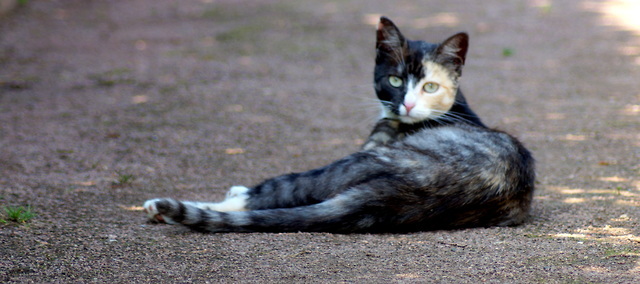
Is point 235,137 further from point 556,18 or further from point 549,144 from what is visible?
point 556,18

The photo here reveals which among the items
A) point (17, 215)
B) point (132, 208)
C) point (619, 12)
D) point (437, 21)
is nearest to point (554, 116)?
point (132, 208)

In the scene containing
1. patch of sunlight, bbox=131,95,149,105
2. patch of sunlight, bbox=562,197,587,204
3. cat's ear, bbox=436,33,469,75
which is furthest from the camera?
patch of sunlight, bbox=131,95,149,105

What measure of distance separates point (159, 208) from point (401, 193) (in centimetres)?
130

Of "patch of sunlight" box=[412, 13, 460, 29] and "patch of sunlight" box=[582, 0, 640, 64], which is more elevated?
"patch of sunlight" box=[582, 0, 640, 64]

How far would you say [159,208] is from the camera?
11.3ft

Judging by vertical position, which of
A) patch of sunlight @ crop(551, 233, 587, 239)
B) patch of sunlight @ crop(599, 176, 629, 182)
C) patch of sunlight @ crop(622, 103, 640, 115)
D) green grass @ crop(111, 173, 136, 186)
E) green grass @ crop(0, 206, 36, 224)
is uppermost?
patch of sunlight @ crop(622, 103, 640, 115)

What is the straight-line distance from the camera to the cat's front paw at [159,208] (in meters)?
3.42

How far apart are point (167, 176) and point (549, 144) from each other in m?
3.34

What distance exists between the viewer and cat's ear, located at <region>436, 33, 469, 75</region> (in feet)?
13.3

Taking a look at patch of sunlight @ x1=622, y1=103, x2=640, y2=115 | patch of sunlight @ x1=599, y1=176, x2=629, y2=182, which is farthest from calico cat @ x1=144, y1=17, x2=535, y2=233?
patch of sunlight @ x1=622, y1=103, x2=640, y2=115

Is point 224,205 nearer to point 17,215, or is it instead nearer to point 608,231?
point 17,215

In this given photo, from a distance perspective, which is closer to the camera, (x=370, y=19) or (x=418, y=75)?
(x=418, y=75)

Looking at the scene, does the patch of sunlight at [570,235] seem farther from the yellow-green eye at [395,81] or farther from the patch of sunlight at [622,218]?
the yellow-green eye at [395,81]

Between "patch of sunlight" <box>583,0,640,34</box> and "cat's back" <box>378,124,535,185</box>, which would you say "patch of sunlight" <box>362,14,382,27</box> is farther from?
"cat's back" <box>378,124,535,185</box>
